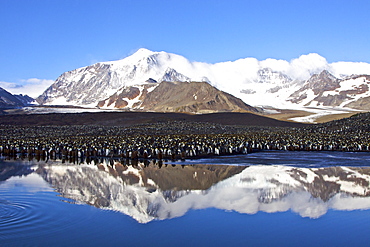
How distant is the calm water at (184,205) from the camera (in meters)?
11.4

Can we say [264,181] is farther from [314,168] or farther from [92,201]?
[92,201]

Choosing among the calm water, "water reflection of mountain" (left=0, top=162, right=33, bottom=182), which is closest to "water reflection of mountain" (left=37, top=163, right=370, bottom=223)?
the calm water

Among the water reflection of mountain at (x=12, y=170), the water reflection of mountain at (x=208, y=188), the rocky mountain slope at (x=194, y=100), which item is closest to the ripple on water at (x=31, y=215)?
the water reflection of mountain at (x=208, y=188)

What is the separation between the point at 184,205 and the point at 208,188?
11.1 feet

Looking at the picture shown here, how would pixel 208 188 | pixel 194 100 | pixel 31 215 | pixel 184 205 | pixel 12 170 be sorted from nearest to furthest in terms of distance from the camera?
pixel 31 215 → pixel 184 205 → pixel 208 188 → pixel 12 170 → pixel 194 100

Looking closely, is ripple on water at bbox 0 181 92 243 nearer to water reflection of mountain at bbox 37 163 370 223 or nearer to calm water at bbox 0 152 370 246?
calm water at bbox 0 152 370 246

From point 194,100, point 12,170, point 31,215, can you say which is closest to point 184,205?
point 31,215

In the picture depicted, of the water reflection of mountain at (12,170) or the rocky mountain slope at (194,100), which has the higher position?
the rocky mountain slope at (194,100)

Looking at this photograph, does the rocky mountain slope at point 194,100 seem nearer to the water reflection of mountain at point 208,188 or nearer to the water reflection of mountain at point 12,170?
the water reflection of mountain at point 12,170

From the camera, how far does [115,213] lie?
13609 millimetres

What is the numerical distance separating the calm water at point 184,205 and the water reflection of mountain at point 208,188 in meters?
0.03

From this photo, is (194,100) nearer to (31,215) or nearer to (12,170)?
(12,170)

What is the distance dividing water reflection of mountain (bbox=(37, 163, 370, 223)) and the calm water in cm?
3

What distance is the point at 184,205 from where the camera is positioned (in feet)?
49.2
